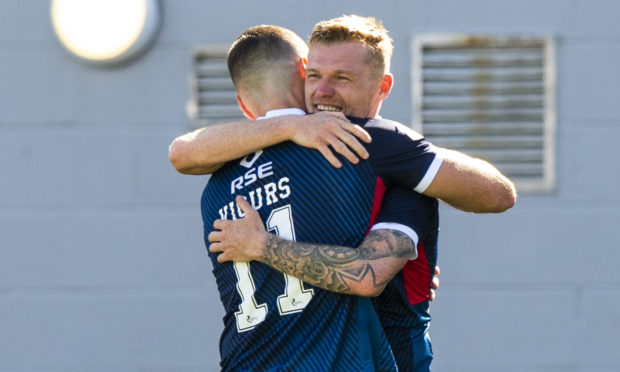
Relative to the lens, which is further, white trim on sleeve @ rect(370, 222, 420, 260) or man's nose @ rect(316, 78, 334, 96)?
man's nose @ rect(316, 78, 334, 96)

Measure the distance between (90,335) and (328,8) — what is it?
79.1 inches

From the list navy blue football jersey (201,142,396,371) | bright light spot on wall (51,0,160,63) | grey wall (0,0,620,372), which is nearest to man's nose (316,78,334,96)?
navy blue football jersey (201,142,396,371)

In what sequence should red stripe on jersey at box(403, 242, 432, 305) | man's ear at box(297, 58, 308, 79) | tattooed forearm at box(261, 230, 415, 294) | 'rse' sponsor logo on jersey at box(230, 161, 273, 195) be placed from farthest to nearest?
1. man's ear at box(297, 58, 308, 79)
2. red stripe on jersey at box(403, 242, 432, 305)
3. 'rse' sponsor logo on jersey at box(230, 161, 273, 195)
4. tattooed forearm at box(261, 230, 415, 294)

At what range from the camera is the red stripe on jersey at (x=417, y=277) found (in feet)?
8.23

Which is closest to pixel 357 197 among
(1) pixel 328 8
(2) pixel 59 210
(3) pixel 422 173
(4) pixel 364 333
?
(3) pixel 422 173

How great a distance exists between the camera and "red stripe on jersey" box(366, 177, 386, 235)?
7.75 feet

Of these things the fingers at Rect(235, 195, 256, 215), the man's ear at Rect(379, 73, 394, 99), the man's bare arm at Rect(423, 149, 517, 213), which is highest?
the man's ear at Rect(379, 73, 394, 99)

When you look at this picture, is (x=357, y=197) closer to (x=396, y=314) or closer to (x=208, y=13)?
(x=396, y=314)

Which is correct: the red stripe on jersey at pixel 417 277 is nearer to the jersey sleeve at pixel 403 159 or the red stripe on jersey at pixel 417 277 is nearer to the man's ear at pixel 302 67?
the jersey sleeve at pixel 403 159

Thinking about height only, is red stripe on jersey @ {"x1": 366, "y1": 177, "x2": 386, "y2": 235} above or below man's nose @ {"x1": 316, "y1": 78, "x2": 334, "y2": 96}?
below

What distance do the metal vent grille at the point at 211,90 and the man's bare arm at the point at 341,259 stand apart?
2236 mm

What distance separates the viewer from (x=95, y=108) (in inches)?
179

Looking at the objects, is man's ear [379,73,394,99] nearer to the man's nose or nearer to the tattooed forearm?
the man's nose

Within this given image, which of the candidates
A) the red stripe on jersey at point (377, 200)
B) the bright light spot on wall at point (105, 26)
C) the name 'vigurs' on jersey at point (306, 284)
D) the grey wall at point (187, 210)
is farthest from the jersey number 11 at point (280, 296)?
the bright light spot on wall at point (105, 26)
